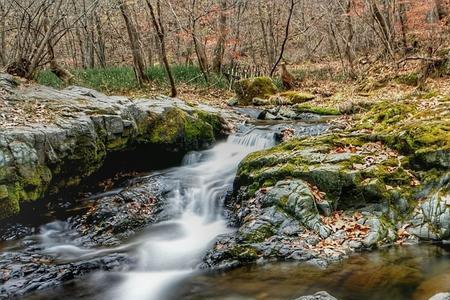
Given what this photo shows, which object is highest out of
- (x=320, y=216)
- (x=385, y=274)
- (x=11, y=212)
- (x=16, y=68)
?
(x=16, y=68)

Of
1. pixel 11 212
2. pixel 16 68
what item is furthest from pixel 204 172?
pixel 16 68

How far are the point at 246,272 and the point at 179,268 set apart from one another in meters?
1.18

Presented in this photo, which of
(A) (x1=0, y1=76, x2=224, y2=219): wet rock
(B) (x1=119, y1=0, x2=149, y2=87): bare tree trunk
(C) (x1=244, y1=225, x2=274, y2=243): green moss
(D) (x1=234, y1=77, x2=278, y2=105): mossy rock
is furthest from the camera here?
(B) (x1=119, y1=0, x2=149, y2=87): bare tree trunk

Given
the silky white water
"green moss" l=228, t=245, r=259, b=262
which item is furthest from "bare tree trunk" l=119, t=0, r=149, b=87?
"green moss" l=228, t=245, r=259, b=262

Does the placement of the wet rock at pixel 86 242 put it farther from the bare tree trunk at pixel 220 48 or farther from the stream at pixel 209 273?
the bare tree trunk at pixel 220 48

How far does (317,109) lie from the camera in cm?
1419

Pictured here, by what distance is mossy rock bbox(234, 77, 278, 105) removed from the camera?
1716 centimetres

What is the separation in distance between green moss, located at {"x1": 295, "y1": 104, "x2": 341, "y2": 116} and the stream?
6.68m

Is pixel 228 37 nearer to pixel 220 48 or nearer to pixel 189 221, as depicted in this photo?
pixel 220 48

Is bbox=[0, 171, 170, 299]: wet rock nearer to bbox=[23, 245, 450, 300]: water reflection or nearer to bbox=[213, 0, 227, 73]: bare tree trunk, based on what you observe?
bbox=[23, 245, 450, 300]: water reflection

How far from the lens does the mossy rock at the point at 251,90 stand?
1716 centimetres

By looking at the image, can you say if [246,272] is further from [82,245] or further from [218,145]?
[218,145]

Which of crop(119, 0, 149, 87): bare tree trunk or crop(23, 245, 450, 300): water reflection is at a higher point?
crop(119, 0, 149, 87): bare tree trunk

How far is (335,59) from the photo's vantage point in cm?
2761
